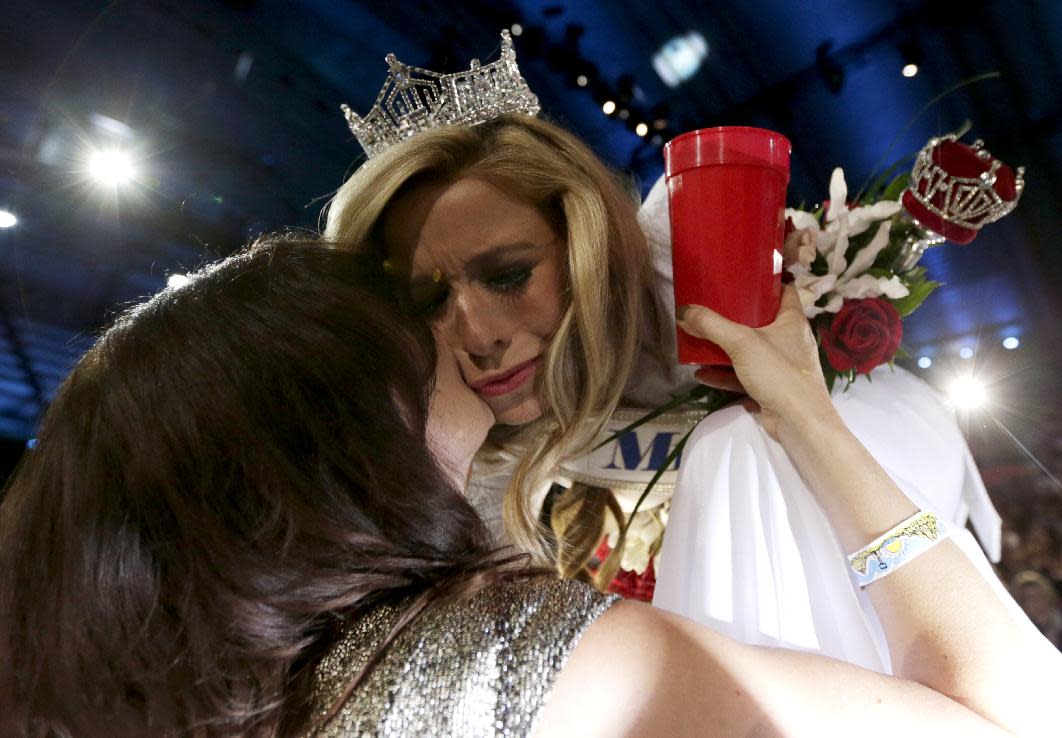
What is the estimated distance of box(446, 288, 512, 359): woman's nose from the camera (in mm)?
1217

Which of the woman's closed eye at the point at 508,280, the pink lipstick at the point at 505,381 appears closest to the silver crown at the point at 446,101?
the woman's closed eye at the point at 508,280

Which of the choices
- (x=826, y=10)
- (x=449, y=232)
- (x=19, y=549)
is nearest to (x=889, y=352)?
(x=449, y=232)

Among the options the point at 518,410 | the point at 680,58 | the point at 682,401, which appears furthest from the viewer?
the point at 680,58

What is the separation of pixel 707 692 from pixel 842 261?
2.32 ft

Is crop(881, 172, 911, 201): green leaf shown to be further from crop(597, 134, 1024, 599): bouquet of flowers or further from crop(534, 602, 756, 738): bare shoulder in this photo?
crop(534, 602, 756, 738): bare shoulder

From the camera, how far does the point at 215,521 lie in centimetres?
63

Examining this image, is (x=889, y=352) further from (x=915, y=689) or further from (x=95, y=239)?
(x=95, y=239)

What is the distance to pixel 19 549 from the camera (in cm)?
67

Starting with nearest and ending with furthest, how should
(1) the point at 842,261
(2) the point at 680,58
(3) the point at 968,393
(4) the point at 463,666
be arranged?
(4) the point at 463,666 → (1) the point at 842,261 → (2) the point at 680,58 → (3) the point at 968,393

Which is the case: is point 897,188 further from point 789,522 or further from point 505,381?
Result: point 505,381

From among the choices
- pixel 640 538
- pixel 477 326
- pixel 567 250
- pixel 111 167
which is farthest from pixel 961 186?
pixel 111 167

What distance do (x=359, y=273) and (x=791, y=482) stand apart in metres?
0.62

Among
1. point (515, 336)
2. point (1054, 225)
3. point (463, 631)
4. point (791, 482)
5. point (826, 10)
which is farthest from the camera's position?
point (1054, 225)

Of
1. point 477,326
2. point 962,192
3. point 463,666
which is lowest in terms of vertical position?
point 463,666
